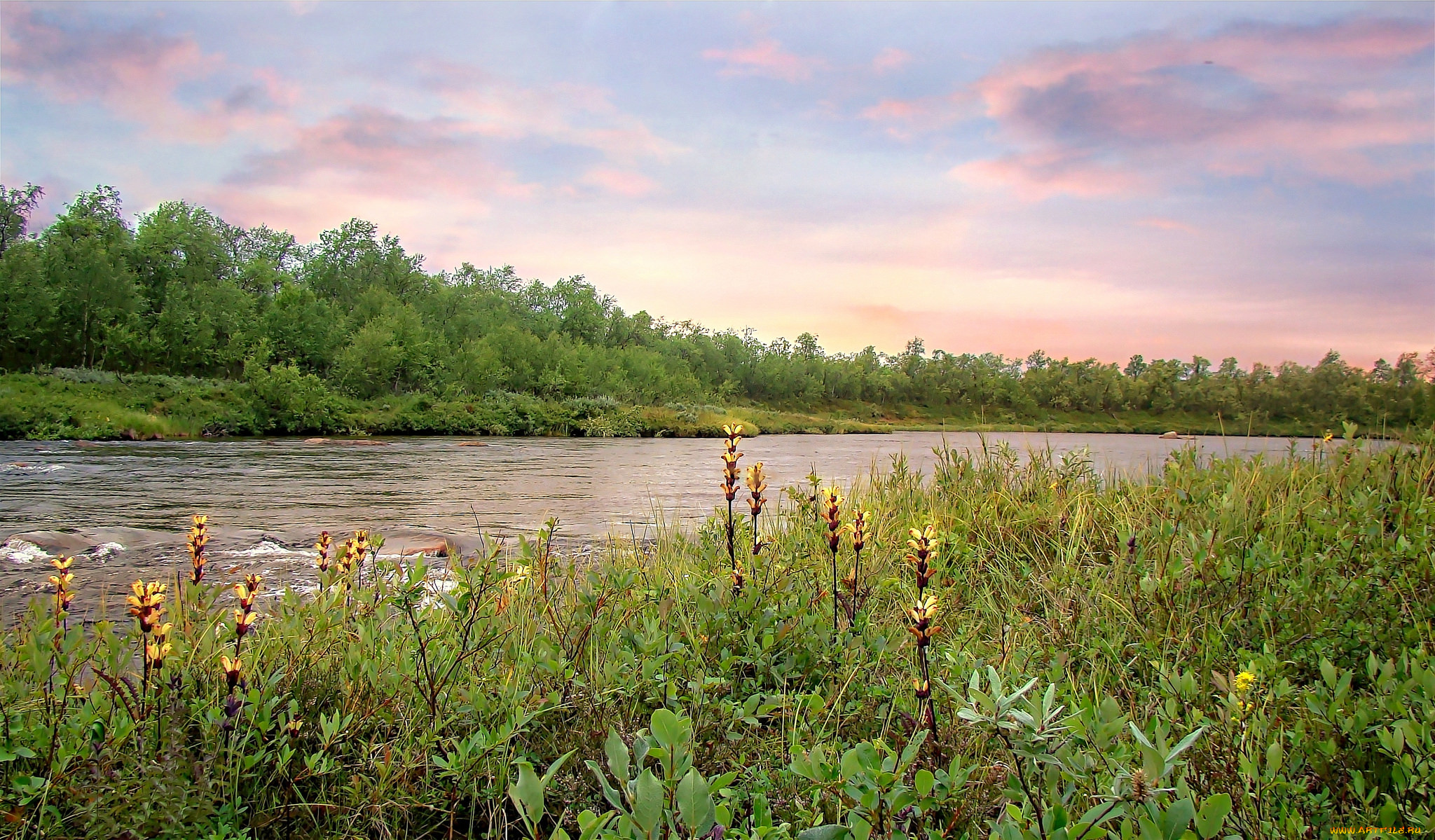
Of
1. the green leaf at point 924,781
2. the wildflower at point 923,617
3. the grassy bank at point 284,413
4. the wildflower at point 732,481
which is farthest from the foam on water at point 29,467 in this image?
the green leaf at point 924,781

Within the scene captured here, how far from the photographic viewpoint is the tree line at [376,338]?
36594 millimetres

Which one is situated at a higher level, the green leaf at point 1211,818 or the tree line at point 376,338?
the tree line at point 376,338

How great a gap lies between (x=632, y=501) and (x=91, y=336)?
44104 mm

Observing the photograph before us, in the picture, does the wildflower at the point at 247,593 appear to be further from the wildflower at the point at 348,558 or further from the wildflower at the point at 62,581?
the wildflower at the point at 348,558

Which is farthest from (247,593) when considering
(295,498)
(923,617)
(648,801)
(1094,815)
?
(295,498)

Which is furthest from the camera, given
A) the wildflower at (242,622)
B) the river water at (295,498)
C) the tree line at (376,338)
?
the tree line at (376,338)

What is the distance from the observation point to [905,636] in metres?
2.70

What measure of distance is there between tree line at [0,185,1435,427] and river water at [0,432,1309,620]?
26.3ft

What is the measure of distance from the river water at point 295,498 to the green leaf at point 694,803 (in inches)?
122

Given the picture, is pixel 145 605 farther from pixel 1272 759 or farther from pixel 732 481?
pixel 1272 759

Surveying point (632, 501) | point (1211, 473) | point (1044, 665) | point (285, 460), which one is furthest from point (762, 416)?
point (1044, 665)

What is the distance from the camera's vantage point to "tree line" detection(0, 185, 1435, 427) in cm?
3659

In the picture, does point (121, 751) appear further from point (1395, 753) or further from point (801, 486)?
point (801, 486)

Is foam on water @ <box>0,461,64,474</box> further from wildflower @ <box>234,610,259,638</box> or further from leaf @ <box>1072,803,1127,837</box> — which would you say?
leaf @ <box>1072,803,1127,837</box>
